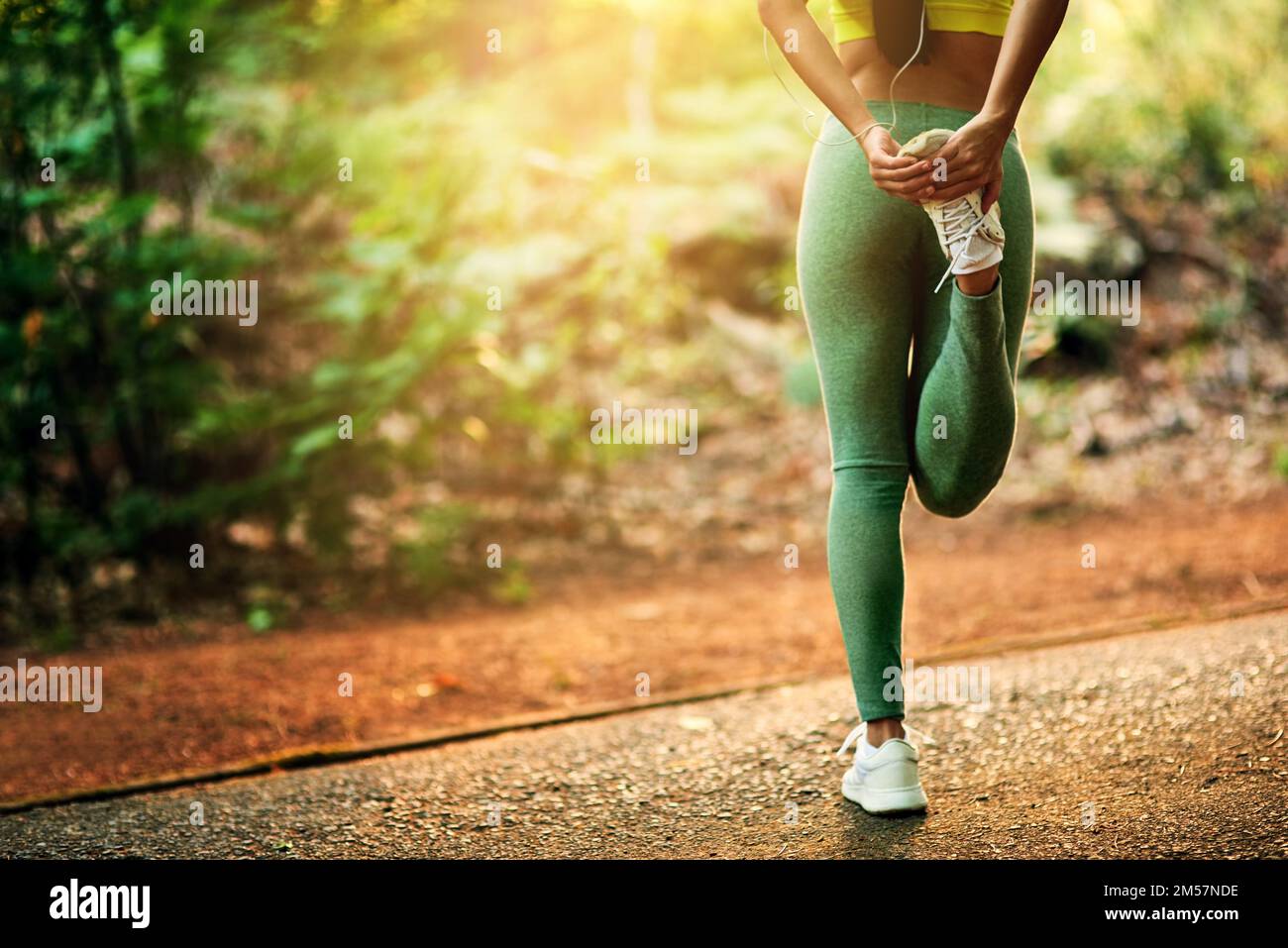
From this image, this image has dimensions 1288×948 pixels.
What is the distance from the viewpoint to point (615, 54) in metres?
10.5

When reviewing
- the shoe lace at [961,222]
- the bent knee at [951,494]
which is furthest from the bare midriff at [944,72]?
the bent knee at [951,494]

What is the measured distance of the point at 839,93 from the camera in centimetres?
192

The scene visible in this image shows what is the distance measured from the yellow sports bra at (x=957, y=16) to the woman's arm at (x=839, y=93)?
0.12 meters

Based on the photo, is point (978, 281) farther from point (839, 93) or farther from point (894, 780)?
point (894, 780)

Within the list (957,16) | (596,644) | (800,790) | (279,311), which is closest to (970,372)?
(957,16)

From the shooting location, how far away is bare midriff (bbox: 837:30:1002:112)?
1983mm

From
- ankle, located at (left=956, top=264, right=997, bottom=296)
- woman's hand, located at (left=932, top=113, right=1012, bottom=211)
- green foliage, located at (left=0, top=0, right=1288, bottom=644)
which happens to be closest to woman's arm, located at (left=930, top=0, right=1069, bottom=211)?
woman's hand, located at (left=932, top=113, right=1012, bottom=211)

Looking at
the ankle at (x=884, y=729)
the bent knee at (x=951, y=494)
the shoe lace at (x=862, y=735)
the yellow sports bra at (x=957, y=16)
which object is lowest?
the shoe lace at (x=862, y=735)

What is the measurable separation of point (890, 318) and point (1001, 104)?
1.35 ft

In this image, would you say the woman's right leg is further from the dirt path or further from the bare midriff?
the dirt path

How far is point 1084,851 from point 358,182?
4166mm

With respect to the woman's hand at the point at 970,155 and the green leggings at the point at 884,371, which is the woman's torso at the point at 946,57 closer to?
the green leggings at the point at 884,371

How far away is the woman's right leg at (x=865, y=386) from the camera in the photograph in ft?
6.59

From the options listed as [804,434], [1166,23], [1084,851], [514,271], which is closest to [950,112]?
[1084,851]
